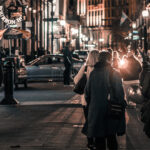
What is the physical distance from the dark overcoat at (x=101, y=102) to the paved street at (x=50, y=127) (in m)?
2.03

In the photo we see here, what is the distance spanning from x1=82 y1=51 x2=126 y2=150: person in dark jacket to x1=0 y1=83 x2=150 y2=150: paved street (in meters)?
1.97

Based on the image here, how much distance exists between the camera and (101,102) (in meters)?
7.11

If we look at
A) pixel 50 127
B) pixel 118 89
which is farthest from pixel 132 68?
pixel 118 89

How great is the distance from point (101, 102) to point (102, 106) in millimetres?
61

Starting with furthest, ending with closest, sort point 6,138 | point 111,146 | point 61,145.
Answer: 1. point 6,138
2. point 61,145
3. point 111,146

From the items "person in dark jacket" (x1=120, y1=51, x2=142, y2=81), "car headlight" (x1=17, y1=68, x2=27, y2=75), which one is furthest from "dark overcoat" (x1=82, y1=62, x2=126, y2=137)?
"car headlight" (x1=17, y1=68, x2=27, y2=75)

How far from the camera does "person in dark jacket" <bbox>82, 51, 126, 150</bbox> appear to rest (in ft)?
23.1

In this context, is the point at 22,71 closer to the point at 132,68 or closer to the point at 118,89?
the point at 132,68

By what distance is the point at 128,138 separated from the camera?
10.2m

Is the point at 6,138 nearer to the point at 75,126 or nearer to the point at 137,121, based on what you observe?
the point at 75,126

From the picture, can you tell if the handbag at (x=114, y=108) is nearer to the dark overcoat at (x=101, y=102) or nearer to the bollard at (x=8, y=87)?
the dark overcoat at (x=101, y=102)

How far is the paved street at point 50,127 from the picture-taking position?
9414mm

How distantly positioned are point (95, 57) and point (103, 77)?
1065 mm

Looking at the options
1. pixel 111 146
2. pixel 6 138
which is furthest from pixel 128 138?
pixel 111 146
